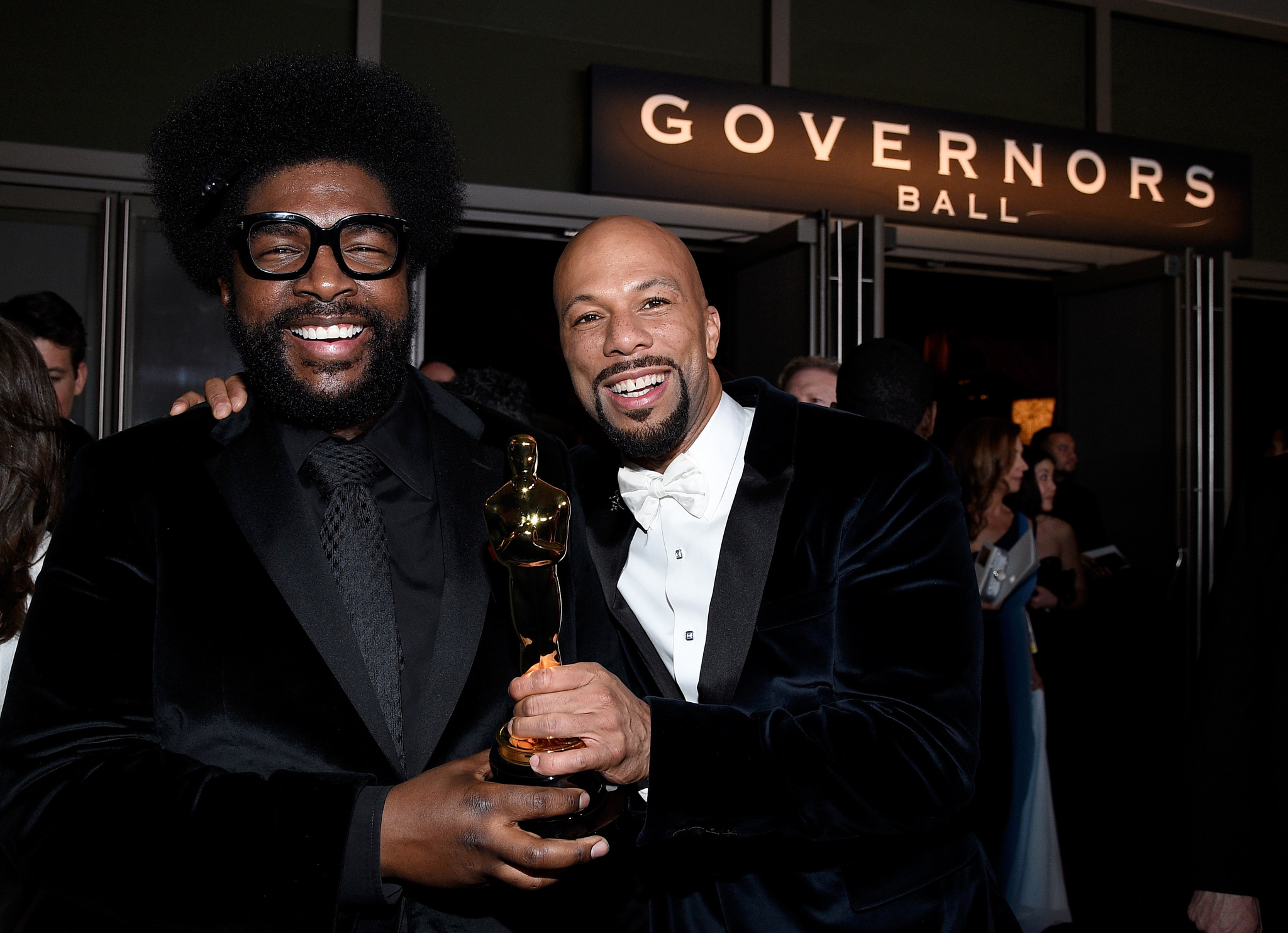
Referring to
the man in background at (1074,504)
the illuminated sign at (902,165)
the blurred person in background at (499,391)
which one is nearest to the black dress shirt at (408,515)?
the blurred person in background at (499,391)

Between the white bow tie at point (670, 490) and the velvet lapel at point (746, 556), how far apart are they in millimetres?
89

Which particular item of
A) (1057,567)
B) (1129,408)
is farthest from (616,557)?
(1129,408)

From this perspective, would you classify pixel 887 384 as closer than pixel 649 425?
No

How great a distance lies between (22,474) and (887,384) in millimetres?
2217

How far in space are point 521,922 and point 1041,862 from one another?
2859mm

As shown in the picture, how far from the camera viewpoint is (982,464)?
4094 millimetres

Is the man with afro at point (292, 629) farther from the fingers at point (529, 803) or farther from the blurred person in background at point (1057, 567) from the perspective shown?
the blurred person in background at point (1057, 567)

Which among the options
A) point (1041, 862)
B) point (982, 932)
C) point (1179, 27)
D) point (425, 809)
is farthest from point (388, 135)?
point (1179, 27)

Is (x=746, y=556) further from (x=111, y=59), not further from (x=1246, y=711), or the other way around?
(x=111, y=59)

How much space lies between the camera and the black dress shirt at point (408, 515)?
1.43 meters

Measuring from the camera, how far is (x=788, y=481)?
1.69 m

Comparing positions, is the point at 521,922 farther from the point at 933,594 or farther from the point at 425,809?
the point at 933,594

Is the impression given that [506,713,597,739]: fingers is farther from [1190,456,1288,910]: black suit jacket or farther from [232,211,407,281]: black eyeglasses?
[1190,456,1288,910]: black suit jacket

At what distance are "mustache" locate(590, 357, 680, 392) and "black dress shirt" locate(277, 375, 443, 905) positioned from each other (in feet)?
1.11
